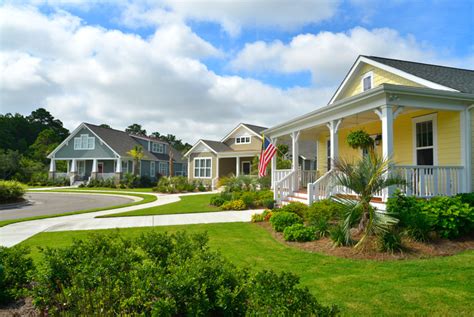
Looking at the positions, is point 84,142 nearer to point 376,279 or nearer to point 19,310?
point 19,310

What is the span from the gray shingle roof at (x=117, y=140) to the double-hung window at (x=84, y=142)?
45.9 inches

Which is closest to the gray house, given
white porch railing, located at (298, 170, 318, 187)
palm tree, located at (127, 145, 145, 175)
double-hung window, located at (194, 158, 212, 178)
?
palm tree, located at (127, 145, 145, 175)

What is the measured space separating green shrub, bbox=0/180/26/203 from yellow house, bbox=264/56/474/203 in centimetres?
1535

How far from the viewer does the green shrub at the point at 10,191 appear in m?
16.5

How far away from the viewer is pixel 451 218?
6598 mm

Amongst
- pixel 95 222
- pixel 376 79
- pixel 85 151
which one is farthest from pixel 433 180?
pixel 85 151

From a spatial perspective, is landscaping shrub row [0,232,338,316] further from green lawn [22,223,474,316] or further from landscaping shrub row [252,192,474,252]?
landscaping shrub row [252,192,474,252]

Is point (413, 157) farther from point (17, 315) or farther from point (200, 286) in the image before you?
point (17, 315)

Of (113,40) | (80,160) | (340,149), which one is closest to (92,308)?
(113,40)

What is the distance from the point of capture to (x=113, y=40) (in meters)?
8.31

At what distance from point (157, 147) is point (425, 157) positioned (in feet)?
124

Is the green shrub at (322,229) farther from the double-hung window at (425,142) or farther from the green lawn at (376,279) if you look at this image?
the double-hung window at (425,142)

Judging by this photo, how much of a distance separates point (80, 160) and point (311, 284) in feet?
123

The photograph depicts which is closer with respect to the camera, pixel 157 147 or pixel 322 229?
pixel 322 229
